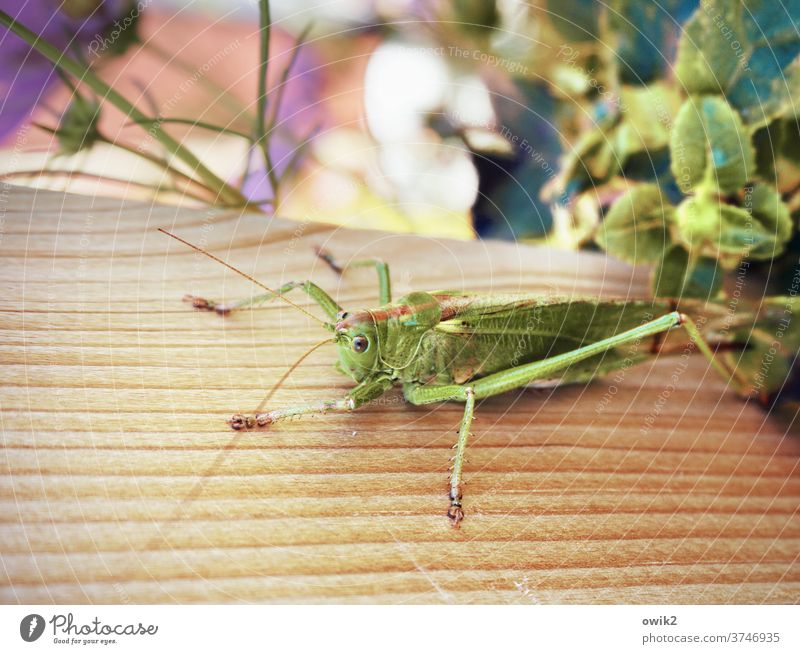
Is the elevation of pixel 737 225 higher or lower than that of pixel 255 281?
higher

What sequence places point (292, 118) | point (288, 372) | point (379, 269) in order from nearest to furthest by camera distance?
point (288, 372)
point (379, 269)
point (292, 118)

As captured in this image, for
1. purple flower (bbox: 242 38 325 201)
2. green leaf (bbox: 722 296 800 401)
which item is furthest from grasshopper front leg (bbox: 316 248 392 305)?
green leaf (bbox: 722 296 800 401)

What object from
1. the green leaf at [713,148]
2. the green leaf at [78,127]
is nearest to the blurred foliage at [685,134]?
the green leaf at [713,148]

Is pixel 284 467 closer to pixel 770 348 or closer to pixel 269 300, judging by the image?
pixel 269 300

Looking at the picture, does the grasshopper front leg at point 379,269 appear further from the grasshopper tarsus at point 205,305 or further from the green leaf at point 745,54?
the green leaf at point 745,54

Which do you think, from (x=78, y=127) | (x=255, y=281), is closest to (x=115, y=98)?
(x=78, y=127)

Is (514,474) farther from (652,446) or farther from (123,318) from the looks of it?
(123,318)
